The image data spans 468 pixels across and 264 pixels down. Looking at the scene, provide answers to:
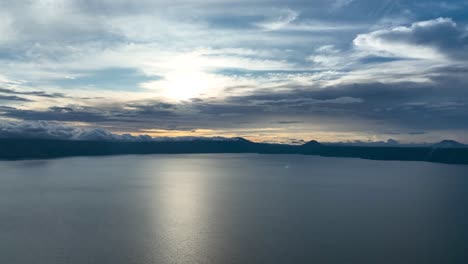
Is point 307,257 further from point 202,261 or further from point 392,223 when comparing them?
point 392,223

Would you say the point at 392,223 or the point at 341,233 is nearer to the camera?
the point at 341,233

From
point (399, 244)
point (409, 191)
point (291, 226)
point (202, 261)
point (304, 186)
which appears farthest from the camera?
point (304, 186)

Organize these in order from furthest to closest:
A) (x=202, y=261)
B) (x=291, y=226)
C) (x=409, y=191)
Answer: (x=409, y=191), (x=291, y=226), (x=202, y=261)

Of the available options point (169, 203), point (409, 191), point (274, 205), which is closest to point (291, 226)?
point (274, 205)

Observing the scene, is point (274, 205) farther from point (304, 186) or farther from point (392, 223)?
point (304, 186)

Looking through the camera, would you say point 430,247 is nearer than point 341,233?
Yes

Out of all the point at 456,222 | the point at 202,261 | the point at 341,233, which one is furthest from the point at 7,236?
the point at 456,222

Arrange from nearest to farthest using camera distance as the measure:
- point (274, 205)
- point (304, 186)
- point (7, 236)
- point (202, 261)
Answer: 1. point (202, 261)
2. point (7, 236)
3. point (274, 205)
4. point (304, 186)

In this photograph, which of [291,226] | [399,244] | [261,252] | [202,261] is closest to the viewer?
[202,261]
